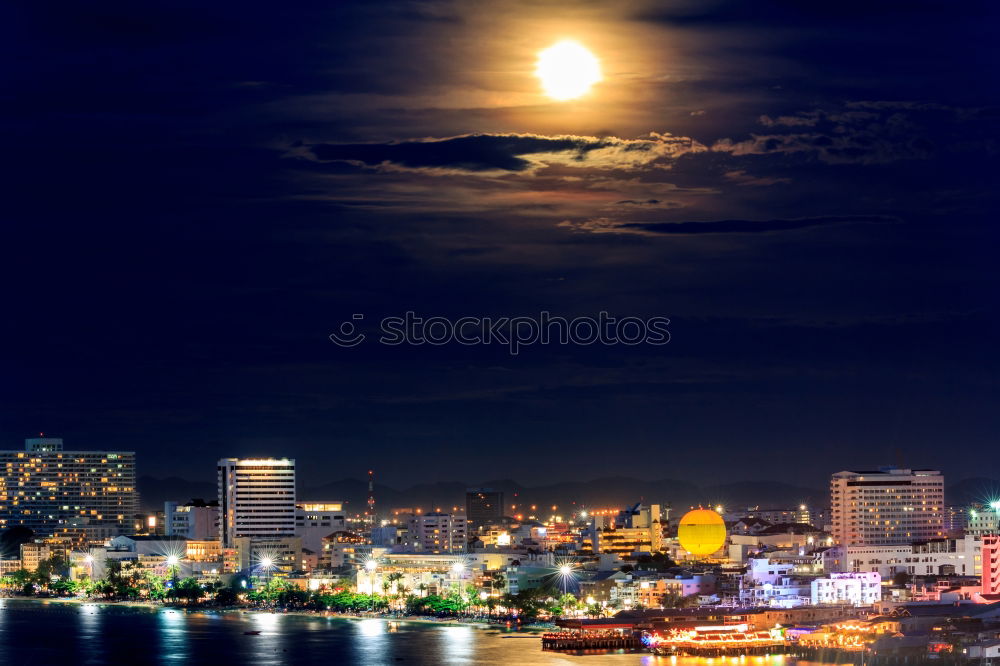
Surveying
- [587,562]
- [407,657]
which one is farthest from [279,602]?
[407,657]

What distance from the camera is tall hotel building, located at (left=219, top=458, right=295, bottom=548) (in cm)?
9144

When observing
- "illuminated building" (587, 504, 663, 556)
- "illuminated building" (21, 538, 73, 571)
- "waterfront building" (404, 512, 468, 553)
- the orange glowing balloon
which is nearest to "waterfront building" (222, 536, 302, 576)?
"waterfront building" (404, 512, 468, 553)

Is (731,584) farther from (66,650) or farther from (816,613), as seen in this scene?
(66,650)

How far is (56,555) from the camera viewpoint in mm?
95438

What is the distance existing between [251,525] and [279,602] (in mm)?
18484

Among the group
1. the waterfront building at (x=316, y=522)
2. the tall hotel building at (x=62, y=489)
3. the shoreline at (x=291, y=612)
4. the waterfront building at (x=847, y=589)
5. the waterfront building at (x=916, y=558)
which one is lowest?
the shoreline at (x=291, y=612)

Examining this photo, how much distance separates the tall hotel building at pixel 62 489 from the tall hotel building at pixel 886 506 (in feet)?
154

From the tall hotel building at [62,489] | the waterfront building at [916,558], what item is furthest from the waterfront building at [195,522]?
the waterfront building at [916,558]

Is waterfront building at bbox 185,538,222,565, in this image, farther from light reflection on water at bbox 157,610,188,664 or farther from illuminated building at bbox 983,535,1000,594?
illuminated building at bbox 983,535,1000,594

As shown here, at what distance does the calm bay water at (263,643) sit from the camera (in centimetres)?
4869

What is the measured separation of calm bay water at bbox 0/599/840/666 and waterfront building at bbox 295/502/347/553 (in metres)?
22.1

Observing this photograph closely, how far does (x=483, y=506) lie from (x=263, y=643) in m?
68.7

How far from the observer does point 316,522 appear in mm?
97000

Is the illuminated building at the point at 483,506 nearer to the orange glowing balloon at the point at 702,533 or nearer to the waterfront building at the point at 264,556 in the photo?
the waterfront building at the point at 264,556
